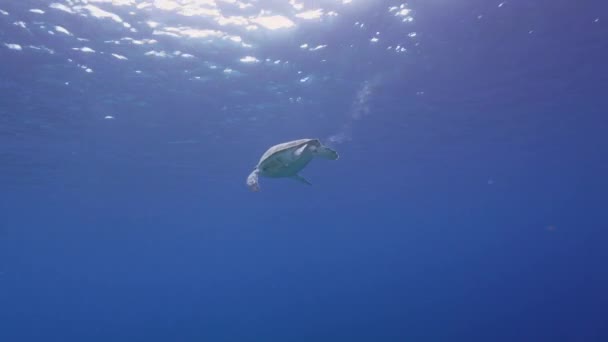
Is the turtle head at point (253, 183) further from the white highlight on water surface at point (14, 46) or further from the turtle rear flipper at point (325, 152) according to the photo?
the white highlight on water surface at point (14, 46)

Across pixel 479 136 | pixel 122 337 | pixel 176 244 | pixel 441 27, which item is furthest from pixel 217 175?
pixel 176 244

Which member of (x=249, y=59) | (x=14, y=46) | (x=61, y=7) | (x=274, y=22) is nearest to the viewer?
(x=61, y=7)

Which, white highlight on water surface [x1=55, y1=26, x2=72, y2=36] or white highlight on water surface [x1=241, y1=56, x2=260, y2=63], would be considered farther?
white highlight on water surface [x1=241, y1=56, x2=260, y2=63]

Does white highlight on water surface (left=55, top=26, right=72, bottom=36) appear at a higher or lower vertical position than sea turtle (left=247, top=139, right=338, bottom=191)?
higher

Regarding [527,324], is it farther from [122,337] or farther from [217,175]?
[122,337]

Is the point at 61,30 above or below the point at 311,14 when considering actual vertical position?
below

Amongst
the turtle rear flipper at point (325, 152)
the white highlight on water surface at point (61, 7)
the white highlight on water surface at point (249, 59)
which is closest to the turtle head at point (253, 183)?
the turtle rear flipper at point (325, 152)

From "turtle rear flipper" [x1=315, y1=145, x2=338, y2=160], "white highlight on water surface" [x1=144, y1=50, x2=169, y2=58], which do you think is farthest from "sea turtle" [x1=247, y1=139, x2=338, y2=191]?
"white highlight on water surface" [x1=144, y1=50, x2=169, y2=58]

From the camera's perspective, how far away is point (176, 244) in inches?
4021

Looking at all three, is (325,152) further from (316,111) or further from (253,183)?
(316,111)

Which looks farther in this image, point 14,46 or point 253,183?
point 14,46

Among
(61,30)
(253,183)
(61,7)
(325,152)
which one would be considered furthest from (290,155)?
(61,30)

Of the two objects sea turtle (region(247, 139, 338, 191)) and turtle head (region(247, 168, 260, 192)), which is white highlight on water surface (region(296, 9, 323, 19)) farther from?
sea turtle (region(247, 139, 338, 191))

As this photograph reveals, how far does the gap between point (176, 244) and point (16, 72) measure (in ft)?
309
